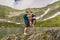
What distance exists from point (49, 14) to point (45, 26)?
8.2 inches

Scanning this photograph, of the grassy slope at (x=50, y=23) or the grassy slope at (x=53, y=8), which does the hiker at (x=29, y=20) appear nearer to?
the grassy slope at (x=50, y=23)

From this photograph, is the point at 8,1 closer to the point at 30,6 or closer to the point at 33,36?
the point at 30,6

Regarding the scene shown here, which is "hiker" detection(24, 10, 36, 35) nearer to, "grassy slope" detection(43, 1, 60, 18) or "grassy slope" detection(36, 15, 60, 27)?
"grassy slope" detection(36, 15, 60, 27)

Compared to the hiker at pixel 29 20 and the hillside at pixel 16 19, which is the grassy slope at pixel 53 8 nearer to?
the hillside at pixel 16 19

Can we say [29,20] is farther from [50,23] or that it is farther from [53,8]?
[53,8]

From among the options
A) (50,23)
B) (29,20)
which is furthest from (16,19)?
(50,23)

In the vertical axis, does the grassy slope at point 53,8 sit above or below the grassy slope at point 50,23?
above

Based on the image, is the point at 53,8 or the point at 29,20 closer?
the point at 29,20

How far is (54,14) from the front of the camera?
2.89 meters

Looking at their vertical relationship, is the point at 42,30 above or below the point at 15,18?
below

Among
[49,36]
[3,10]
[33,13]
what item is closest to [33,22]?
[33,13]

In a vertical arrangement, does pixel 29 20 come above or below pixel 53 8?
below

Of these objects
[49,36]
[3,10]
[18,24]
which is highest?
[3,10]

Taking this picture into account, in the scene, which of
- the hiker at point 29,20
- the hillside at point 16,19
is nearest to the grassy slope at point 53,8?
the hillside at point 16,19
